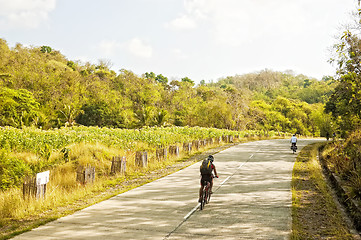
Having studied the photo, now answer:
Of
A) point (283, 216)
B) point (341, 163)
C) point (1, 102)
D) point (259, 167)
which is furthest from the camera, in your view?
point (1, 102)

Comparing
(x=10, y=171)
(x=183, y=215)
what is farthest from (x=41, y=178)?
(x=10, y=171)

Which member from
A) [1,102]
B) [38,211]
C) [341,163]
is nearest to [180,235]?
[38,211]

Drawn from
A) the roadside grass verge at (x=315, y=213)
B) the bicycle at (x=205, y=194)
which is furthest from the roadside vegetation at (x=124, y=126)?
the bicycle at (x=205, y=194)

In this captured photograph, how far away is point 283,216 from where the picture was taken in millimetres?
8422

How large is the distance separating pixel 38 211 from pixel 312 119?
8451 centimetres

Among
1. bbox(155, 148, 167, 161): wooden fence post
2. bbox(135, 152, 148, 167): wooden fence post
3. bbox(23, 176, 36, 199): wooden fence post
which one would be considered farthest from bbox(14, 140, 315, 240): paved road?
bbox(155, 148, 167, 161): wooden fence post

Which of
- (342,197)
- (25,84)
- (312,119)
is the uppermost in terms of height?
(25,84)

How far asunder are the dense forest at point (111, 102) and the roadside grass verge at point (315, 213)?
26238 millimetres

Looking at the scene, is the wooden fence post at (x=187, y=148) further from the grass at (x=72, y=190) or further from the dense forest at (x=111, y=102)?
the dense forest at (x=111, y=102)

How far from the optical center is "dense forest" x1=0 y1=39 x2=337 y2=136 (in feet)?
149

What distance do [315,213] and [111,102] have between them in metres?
56.1

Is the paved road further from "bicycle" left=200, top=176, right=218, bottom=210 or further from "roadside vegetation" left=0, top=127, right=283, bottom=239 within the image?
"roadside vegetation" left=0, top=127, right=283, bottom=239

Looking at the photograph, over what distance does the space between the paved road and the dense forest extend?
2843 cm

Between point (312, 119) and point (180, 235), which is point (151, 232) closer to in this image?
point (180, 235)
